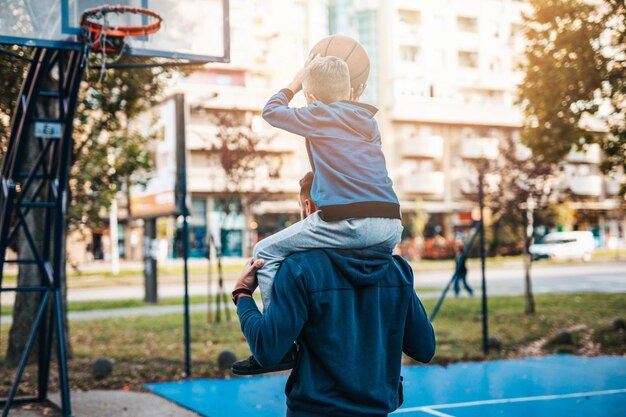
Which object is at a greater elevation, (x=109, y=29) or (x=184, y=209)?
(x=109, y=29)

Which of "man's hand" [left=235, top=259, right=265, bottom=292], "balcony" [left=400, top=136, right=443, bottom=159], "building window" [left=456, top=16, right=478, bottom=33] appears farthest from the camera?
"building window" [left=456, top=16, right=478, bottom=33]

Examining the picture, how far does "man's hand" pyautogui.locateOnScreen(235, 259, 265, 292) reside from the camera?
8.71 feet

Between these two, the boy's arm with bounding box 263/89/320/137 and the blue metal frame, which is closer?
the boy's arm with bounding box 263/89/320/137

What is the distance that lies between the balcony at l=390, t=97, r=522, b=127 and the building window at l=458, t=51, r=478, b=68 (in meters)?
3.83

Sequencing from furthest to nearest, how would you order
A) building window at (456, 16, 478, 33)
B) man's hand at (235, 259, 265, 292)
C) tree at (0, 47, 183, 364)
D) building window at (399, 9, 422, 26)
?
building window at (456, 16, 478, 33), building window at (399, 9, 422, 26), tree at (0, 47, 183, 364), man's hand at (235, 259, 265, 292)

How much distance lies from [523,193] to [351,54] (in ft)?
47.8

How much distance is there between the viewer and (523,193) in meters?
16.8

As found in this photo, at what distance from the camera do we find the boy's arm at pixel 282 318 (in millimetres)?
2549

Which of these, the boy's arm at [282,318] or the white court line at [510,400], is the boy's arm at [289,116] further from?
the white court line at [510,400]

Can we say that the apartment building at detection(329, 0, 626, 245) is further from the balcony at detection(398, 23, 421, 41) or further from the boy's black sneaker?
the boy's black sneaker

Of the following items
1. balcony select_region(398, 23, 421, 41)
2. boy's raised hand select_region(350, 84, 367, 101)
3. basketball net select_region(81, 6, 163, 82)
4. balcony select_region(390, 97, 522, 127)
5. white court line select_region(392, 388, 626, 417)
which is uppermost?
balcony select_region(398, 23, 421, 41)

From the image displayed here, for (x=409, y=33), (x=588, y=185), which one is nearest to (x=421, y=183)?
(x=409, y=33)

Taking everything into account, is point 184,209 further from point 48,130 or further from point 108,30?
point 108,30

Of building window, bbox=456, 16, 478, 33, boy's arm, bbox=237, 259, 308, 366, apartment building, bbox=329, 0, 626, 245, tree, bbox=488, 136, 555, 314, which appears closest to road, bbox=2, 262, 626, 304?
tree, bbox=488, 136, 555, 314
